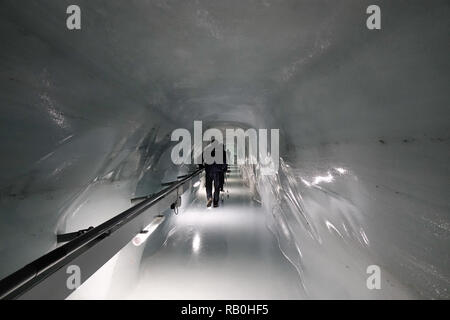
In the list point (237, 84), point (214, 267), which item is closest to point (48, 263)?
point (214, 267)

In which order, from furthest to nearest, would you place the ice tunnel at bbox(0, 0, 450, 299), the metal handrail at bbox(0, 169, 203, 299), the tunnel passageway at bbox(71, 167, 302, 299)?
the tunnel passageway at bbox(71, 167, 302, 299) < the ice tunnel at bbox(0, 0, 450, 299) < the metal handrail at bbox(0, 169, 203, 299)

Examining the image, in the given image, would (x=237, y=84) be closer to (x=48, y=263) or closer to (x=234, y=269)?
(x=234, y=269)

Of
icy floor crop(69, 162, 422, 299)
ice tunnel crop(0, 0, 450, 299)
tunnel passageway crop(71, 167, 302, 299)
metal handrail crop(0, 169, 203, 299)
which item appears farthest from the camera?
tunnel passageway crop(71, 167, 302, 299)

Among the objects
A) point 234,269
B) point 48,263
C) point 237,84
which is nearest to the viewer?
point 48,263

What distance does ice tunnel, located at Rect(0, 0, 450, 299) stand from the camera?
1.31 meters

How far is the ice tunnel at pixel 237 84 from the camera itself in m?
1.31

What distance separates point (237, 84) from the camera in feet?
11.4

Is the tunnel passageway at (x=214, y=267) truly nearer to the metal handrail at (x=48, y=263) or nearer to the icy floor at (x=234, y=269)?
the icy floor at (x=234, y=269)

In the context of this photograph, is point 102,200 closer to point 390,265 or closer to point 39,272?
point 39,272

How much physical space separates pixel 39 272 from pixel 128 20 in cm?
162

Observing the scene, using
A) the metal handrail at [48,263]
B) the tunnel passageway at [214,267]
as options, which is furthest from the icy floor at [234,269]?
the metal handrail at [48,263]

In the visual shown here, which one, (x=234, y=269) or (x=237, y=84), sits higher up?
(x=237, y=84)

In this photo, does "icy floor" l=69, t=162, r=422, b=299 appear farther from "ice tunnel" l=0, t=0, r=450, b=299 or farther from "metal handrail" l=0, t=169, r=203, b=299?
"metal handrail" l=0, t=169, r=203, b=299

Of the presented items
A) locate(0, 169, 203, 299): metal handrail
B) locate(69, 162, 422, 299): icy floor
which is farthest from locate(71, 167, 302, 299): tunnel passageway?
locate(0, 169, 203, 299): metal handrail
